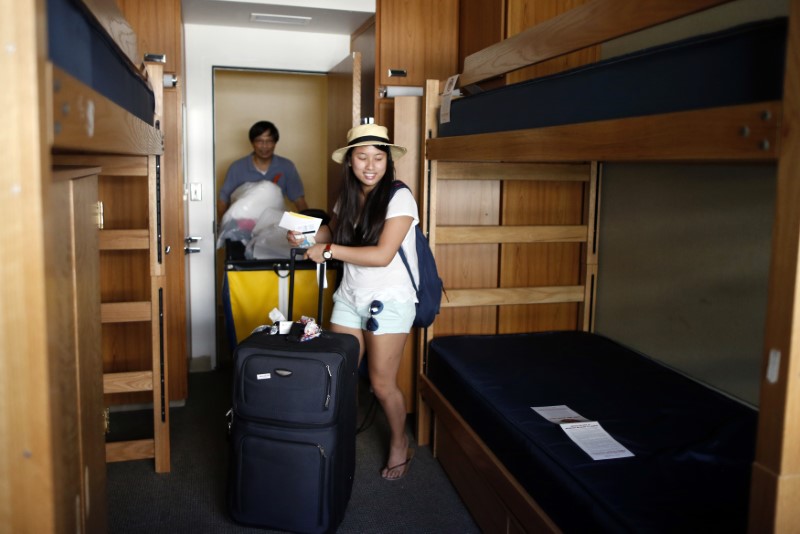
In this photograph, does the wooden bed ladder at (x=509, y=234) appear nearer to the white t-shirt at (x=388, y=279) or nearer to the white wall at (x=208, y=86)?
the white t-shirt at (x=388, y=279)

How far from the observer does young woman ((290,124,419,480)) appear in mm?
2701

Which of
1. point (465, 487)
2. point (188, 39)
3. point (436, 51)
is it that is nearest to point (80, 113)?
point (465, 487)

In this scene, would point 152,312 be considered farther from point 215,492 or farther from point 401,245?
point 401,245

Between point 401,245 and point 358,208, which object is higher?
point 358,208

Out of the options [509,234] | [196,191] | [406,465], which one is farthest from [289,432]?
[196,191]

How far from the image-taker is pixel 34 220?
90cm

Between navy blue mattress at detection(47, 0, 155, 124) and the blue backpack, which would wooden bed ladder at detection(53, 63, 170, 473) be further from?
the blue backpack

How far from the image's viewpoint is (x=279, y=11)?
13.1 feet

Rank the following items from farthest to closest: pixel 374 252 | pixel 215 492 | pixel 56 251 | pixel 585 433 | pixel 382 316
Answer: pixel 215 492 → pixel 382 316 → pixel 374 252 → pixel 585 433 → pixel 56 251

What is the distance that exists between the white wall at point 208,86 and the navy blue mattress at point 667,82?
2513mm

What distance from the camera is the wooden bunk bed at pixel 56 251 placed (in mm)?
883

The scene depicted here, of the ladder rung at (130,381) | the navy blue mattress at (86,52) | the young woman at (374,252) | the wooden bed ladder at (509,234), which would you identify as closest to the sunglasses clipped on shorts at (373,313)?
the young woman at (374,252)

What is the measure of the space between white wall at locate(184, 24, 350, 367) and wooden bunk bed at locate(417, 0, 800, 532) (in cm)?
165

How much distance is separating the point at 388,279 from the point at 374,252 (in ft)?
0.54
